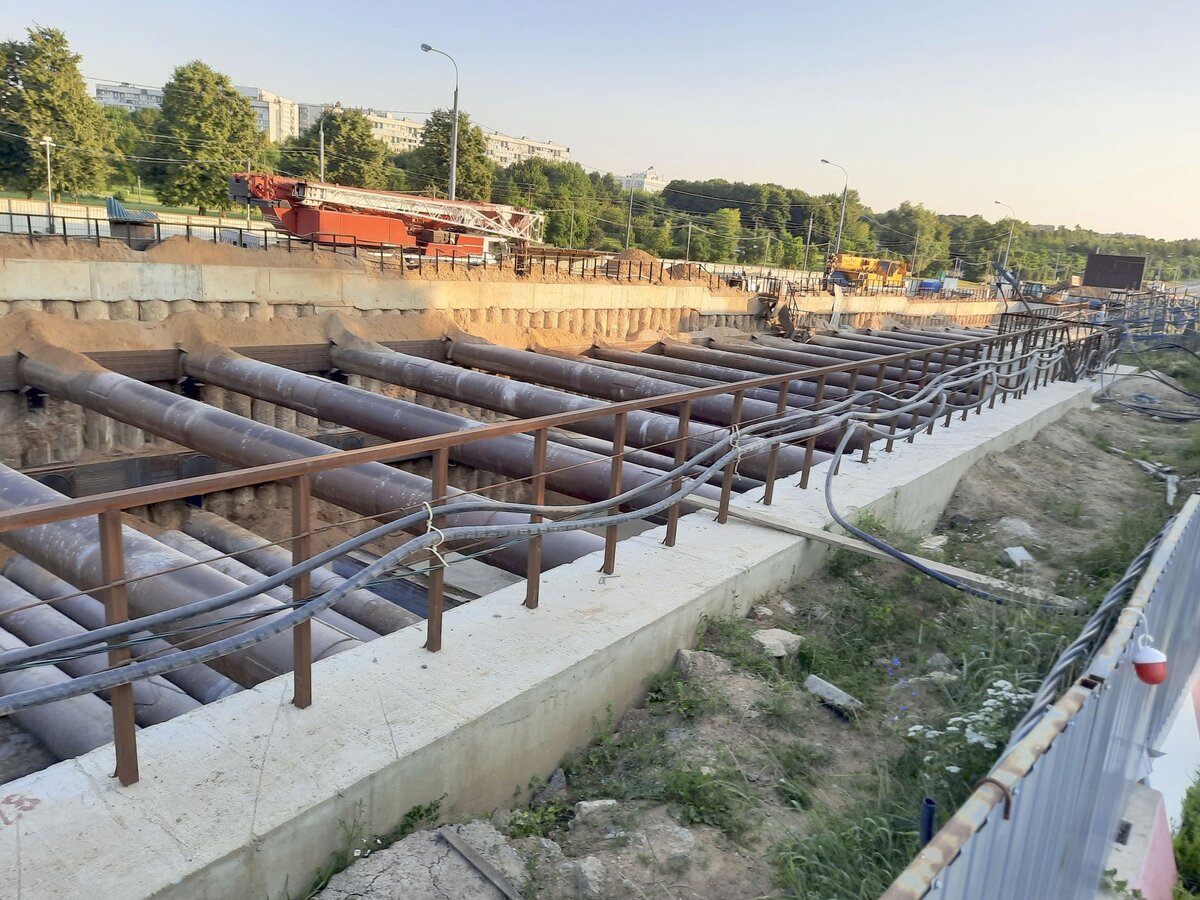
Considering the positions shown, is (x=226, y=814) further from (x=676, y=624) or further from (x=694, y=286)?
(x=694, y=286)

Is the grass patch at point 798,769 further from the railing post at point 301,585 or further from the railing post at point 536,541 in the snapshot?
the railing post at point 301,585

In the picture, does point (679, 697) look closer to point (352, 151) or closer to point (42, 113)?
point (42, 113)

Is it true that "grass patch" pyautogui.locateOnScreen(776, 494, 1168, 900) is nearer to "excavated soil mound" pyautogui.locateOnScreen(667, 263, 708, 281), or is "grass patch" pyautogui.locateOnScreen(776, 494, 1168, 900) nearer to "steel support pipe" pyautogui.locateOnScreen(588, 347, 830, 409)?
"steel support pipe" pyautogui.locateOnScreen(588, 347, 830, 409)

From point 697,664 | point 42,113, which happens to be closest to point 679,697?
point 697,664

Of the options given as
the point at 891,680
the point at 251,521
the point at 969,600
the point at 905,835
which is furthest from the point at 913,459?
the point at 251,521

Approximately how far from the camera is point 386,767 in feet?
10.4

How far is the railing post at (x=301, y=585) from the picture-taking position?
321 centimetres

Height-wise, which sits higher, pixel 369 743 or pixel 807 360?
pixel 369 743

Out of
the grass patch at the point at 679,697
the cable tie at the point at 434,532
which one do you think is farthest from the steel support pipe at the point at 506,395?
the cable tie at the point at 434,532

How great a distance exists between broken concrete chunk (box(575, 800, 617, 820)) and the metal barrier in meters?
1.63

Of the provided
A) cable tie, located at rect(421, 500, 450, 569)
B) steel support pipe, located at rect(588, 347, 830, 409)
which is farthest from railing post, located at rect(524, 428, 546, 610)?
steel support pipe, located at rect(588, 347, 830, 409)

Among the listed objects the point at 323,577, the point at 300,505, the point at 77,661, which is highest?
the point at 300,505

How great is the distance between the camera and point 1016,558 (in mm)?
6906

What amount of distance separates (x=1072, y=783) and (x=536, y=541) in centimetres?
262
